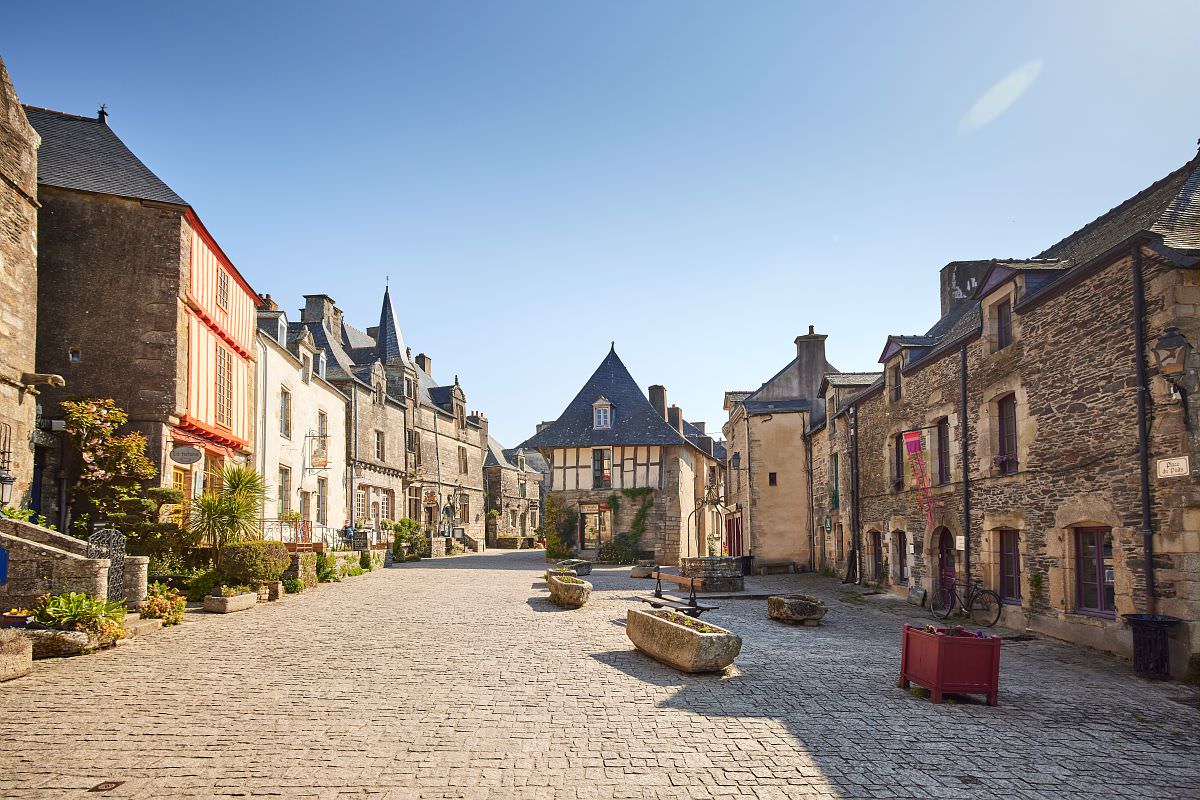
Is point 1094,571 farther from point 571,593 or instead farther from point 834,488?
point 834,488

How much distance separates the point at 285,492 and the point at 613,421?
12.4 m

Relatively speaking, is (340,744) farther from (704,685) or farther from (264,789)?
(704,685)

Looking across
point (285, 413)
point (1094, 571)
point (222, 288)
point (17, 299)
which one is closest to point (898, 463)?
point (1094, 571)

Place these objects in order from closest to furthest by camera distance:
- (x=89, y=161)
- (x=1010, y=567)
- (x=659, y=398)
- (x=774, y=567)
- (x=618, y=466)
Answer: (x=1010, y=567) < (x=89, y=161) < (x=774, y=567) < (x=618, y=466) < (x=659, y=398)

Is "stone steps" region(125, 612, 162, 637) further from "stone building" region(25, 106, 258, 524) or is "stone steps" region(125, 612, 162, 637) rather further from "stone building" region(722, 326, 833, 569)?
"stone building" region(722, 326, 833, 569)

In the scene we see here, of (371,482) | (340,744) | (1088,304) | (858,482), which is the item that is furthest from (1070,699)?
(371,482)

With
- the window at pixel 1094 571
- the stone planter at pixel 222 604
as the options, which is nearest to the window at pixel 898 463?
the window at pixel 1094 571

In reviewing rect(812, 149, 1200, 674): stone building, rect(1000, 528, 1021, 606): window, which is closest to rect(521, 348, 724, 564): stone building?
rect(812, 149, 1200, 674): stone building

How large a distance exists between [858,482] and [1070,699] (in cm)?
1286

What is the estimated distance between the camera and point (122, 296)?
45.4 ft

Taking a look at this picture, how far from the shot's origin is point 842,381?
2228 cm

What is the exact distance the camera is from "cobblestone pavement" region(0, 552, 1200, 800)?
5047mm

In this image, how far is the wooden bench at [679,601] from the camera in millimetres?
12133

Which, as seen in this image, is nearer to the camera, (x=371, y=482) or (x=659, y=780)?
(x=659, y=780)
